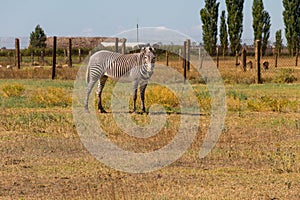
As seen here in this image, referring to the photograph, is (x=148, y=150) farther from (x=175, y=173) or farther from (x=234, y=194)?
(x=234, y=194)

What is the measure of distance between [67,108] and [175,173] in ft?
29.7

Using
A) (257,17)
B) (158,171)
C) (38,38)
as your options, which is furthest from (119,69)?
(38,38)

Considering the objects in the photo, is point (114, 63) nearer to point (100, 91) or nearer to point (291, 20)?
point (100, 91)

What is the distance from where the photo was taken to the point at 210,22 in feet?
219

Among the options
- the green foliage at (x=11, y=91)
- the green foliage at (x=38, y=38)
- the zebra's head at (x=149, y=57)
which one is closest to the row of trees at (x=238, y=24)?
the green foliage at (x=38, y=38)

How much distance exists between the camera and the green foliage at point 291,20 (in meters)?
68.9

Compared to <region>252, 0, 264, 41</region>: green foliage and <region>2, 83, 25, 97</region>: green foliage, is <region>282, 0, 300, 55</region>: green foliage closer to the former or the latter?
<region>252, 0, 264, 41</region>: green foliage

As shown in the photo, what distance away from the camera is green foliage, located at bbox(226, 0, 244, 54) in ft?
215

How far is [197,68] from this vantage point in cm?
3825

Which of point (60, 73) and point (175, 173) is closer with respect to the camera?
point (175, 173)

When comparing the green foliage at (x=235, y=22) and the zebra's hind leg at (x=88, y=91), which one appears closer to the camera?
the zebra's hind leg at (x=88, y=91)

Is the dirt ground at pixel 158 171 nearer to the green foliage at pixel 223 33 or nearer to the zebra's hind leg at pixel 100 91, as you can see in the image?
the zebra's hind leg at pixel 100 91

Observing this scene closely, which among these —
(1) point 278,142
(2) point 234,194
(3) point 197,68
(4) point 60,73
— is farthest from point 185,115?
(3) point 197,68

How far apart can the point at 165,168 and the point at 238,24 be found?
2281 inches
